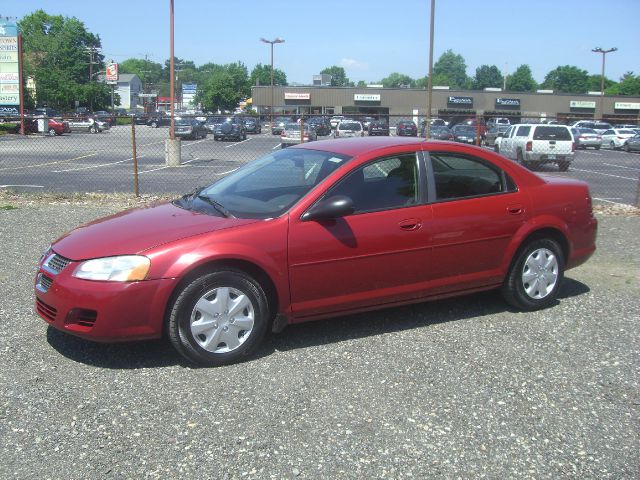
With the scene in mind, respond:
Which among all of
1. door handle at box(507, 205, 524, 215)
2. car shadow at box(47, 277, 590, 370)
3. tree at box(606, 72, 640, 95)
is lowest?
car shadow at box(47, 277, 590, 370)

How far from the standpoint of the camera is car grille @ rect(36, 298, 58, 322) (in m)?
4.23

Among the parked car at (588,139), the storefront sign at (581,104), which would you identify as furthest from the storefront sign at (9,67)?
the storefront sign at (581,104)

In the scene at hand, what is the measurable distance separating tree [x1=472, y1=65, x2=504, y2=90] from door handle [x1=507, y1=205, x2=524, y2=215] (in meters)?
185

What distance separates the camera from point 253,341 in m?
4.37

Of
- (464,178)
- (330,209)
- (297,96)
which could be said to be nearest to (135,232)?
(330,209)

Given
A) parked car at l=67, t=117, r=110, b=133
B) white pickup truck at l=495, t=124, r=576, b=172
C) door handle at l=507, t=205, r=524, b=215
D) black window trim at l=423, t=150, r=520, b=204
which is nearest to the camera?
black window trim at l=423, t=150, r=520, b=204

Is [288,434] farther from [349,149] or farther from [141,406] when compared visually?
[349,149]

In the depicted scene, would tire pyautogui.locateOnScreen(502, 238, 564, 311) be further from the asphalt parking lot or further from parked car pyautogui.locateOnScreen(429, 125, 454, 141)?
parked car pyautogui.locateOnScreen(429, 125, 454, 141)

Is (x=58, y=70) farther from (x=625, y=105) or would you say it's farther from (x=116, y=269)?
(x=116, y=269)

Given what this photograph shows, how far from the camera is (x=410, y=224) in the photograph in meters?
4.82

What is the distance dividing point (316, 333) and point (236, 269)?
106 cm

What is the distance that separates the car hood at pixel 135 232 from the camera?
4195 millimetres

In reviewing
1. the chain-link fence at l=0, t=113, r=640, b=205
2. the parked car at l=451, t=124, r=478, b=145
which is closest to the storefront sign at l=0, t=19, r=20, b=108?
the chain-link fence at l=0, t=113, r=640, b=205

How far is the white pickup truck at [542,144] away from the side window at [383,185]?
15801 mm
